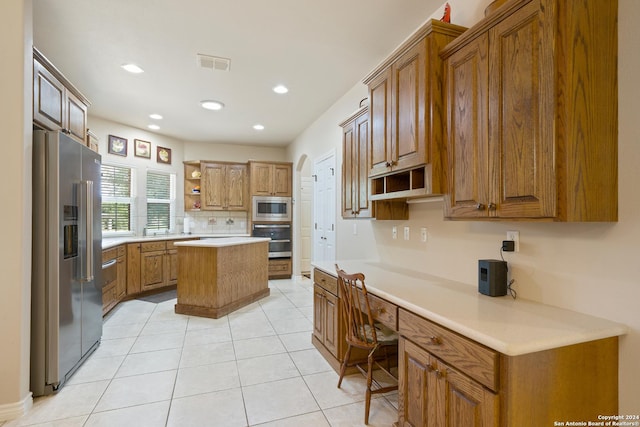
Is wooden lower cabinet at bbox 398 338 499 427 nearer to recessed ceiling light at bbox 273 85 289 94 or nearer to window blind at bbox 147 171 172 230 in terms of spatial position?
recessed ceiling light at bbox 273 85 289 94

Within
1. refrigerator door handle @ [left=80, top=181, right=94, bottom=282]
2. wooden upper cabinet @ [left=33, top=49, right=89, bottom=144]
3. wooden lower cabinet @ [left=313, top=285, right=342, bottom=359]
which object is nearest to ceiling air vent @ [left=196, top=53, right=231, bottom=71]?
wooden upper cabinet @ [left=33, top=49, right=89, bottom=144]

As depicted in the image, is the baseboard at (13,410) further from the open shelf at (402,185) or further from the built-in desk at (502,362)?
the open shelf at (402,185)

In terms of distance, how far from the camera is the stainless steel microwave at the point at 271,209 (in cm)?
629

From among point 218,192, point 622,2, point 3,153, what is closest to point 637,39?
point 622,2

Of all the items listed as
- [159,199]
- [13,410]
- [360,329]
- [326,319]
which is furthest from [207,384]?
[159,199]

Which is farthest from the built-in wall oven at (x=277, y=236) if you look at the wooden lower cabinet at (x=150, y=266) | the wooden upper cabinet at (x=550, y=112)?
the wooden upper cabinet at (x=550, y=112)

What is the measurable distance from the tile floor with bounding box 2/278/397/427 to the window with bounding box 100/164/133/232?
7.41ft

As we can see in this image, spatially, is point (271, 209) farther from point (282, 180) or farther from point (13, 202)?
point (13, 202)

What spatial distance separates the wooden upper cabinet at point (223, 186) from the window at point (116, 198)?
51.9 inches

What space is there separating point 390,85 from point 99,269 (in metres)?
3.17

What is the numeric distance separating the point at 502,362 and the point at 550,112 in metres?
1.04

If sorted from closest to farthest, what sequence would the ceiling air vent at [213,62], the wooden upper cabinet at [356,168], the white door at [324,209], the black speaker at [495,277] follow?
the black speaker at [495,277], the wooden upper cabinet at [356,168], the ceiling air vent at [213,62], the white door at [324,209]

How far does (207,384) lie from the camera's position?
2.39m

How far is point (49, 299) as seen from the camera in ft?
7.25
